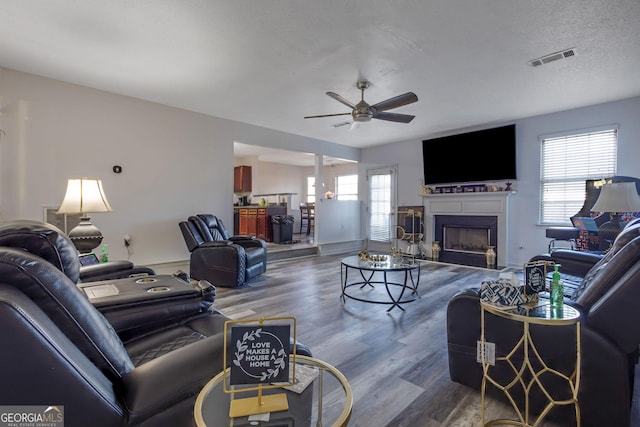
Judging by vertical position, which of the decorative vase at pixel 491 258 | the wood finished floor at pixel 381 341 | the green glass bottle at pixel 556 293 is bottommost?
the wood finished floor at pixel 381 341

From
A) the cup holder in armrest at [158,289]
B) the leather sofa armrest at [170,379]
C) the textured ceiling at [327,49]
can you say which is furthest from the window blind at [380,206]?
the leather sofa armrest at [170,379]

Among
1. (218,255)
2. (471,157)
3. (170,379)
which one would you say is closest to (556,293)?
(170,379)

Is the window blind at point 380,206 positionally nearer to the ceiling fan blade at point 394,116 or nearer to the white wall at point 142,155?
the white wall at point 142,155

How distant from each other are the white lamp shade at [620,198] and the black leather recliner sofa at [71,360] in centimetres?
408

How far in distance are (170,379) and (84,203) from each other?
279cm

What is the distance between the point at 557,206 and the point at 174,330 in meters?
6.07

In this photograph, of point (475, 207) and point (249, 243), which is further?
point (475, 207)

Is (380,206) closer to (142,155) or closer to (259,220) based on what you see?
(259,220)

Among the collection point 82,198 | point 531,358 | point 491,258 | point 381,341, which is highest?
point 82,198

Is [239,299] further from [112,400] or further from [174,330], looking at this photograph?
[112,400]

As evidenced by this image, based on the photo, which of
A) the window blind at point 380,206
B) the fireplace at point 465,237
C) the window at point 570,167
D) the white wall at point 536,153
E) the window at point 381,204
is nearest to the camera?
the white wall at point 536,153

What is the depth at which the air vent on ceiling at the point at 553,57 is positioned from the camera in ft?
10.2

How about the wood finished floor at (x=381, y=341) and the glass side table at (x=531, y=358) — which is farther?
the wood finished floor at (x=381, y=341)

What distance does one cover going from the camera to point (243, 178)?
9.68m
